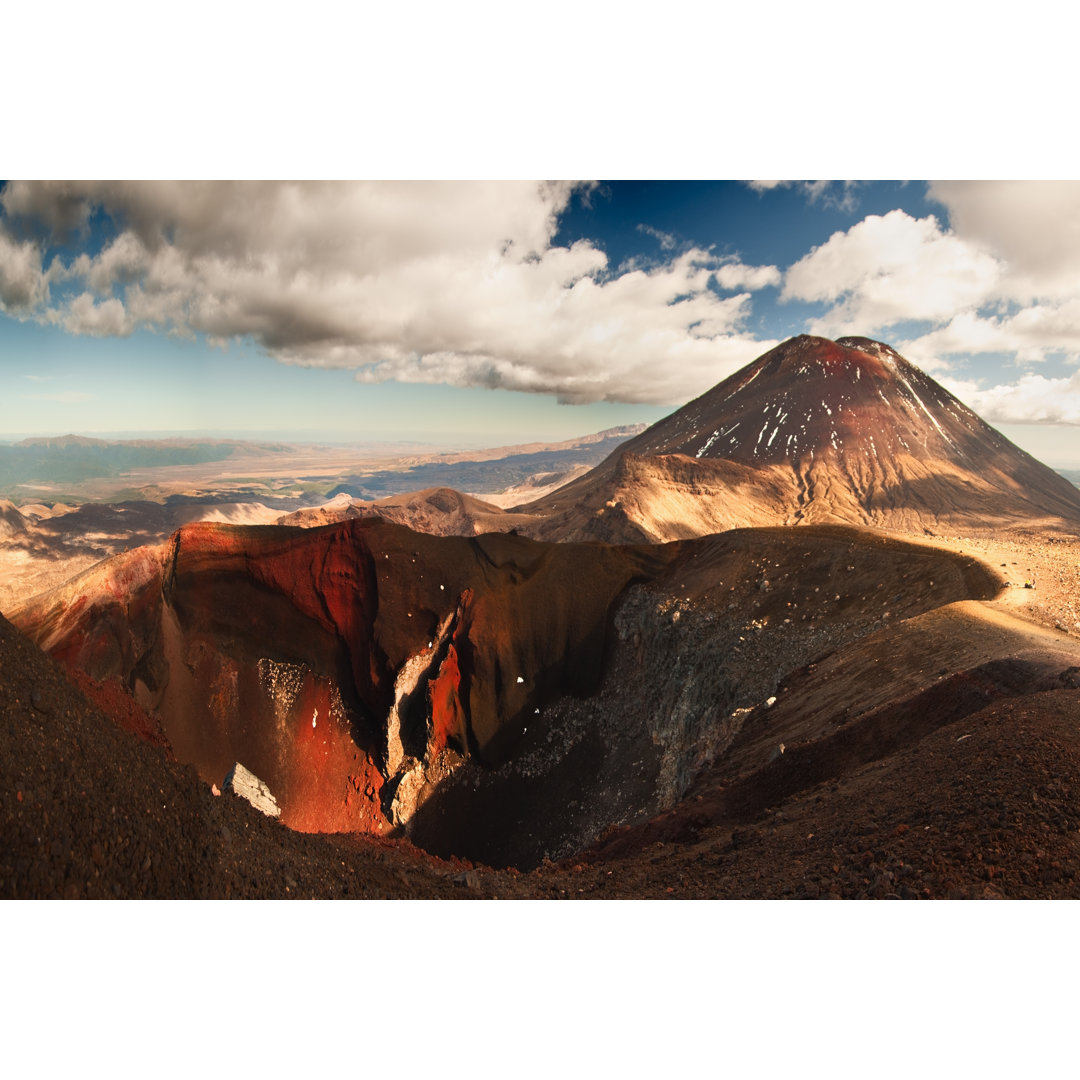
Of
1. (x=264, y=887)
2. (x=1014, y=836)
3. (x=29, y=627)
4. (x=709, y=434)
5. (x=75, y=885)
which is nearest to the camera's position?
(x=75, y=885)

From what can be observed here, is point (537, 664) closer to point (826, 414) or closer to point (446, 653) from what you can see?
point (446, 653)

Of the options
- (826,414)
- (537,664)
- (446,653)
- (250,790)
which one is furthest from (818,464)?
(250,790)

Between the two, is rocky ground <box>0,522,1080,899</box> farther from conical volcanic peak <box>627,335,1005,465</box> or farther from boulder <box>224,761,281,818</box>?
conical volcanic peak <box>627,335,1005,465</box>

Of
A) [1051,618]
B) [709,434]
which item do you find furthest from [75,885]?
[709,434]

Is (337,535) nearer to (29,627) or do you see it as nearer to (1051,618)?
(29,627)

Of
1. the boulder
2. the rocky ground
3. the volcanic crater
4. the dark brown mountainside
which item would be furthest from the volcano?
the rocky ground

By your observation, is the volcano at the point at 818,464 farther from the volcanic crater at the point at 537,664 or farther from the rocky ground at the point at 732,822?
the rocky ground at the point at 732,822
